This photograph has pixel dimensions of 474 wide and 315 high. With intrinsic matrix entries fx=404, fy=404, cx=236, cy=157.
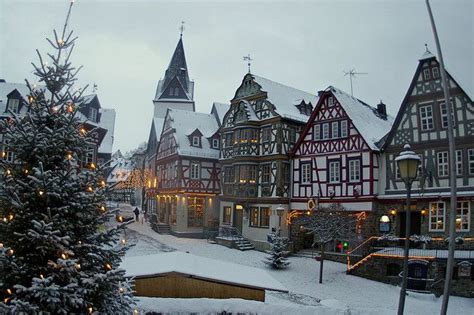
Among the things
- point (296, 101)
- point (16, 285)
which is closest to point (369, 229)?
point (296, 101)

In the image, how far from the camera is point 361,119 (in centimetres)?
2661

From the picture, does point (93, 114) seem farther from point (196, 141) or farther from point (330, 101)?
point (330, 101)

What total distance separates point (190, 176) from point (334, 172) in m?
14.3

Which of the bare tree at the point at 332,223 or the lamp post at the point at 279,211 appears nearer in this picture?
the bare tree at the point at 332,223

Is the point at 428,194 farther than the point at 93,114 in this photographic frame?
No

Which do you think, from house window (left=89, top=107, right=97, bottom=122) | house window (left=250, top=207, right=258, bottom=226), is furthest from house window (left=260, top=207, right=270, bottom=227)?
house window (left=89, top=107, right=97, bottom=122)

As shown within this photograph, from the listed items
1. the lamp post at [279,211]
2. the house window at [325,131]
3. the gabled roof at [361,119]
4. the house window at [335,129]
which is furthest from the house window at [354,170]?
the lamp post at [279,211]

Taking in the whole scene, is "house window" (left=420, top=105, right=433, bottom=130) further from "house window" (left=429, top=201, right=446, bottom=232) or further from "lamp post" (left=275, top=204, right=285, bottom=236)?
"lamp post" (left=275, top=204, right=285, bottom=236)

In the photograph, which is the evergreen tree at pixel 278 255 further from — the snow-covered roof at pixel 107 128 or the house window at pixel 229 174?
the snow-covered roof at pixel 107 128

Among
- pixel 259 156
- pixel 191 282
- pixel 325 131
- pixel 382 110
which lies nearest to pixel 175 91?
pixel 259 156

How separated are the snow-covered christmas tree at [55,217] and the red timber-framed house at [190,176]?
89.9ft

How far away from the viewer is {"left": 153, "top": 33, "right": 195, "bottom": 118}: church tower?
56.2m

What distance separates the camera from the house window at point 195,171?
36281 mm

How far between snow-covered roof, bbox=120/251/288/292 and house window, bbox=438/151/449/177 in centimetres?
1396
